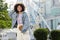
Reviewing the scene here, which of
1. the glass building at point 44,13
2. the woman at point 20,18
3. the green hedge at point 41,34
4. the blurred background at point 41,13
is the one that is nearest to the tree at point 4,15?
the blurred background at point 41,13

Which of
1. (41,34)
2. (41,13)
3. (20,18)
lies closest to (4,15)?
(41,13)

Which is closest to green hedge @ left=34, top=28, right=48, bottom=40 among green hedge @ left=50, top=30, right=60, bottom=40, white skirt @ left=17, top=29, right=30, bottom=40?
green hedge @ left=50, top=30, right=60, bottom=40

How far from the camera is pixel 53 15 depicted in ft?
27.6

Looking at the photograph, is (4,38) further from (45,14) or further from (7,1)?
(7,1)

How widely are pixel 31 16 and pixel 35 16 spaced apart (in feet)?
0.55

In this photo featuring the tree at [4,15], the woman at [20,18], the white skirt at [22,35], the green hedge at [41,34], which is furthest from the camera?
the tree at [4,15]

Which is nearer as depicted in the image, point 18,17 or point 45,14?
point 18,17

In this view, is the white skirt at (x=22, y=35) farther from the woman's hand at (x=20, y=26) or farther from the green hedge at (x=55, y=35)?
the green hedge at (x=55, y=35)

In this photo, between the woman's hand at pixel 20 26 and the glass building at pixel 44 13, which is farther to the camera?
the glass building at pixel 44 13

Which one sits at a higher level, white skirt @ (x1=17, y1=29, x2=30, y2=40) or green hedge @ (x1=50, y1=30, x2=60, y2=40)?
white skirt @ (x1=17, y1=29, x2=30, y2=40)

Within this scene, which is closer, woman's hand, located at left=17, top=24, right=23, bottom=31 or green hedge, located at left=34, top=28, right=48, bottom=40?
woman's hand, located at left=17, top=24, right=23, bottom=31

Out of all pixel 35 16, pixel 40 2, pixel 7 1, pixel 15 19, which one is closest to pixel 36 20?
pixel 35 16

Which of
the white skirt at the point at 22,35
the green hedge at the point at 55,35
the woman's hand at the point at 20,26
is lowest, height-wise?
the green hedge at the point at 55,35

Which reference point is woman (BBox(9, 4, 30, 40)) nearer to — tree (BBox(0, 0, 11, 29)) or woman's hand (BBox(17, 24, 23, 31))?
woman's hand (BBox(17, 24, 23, 31))
